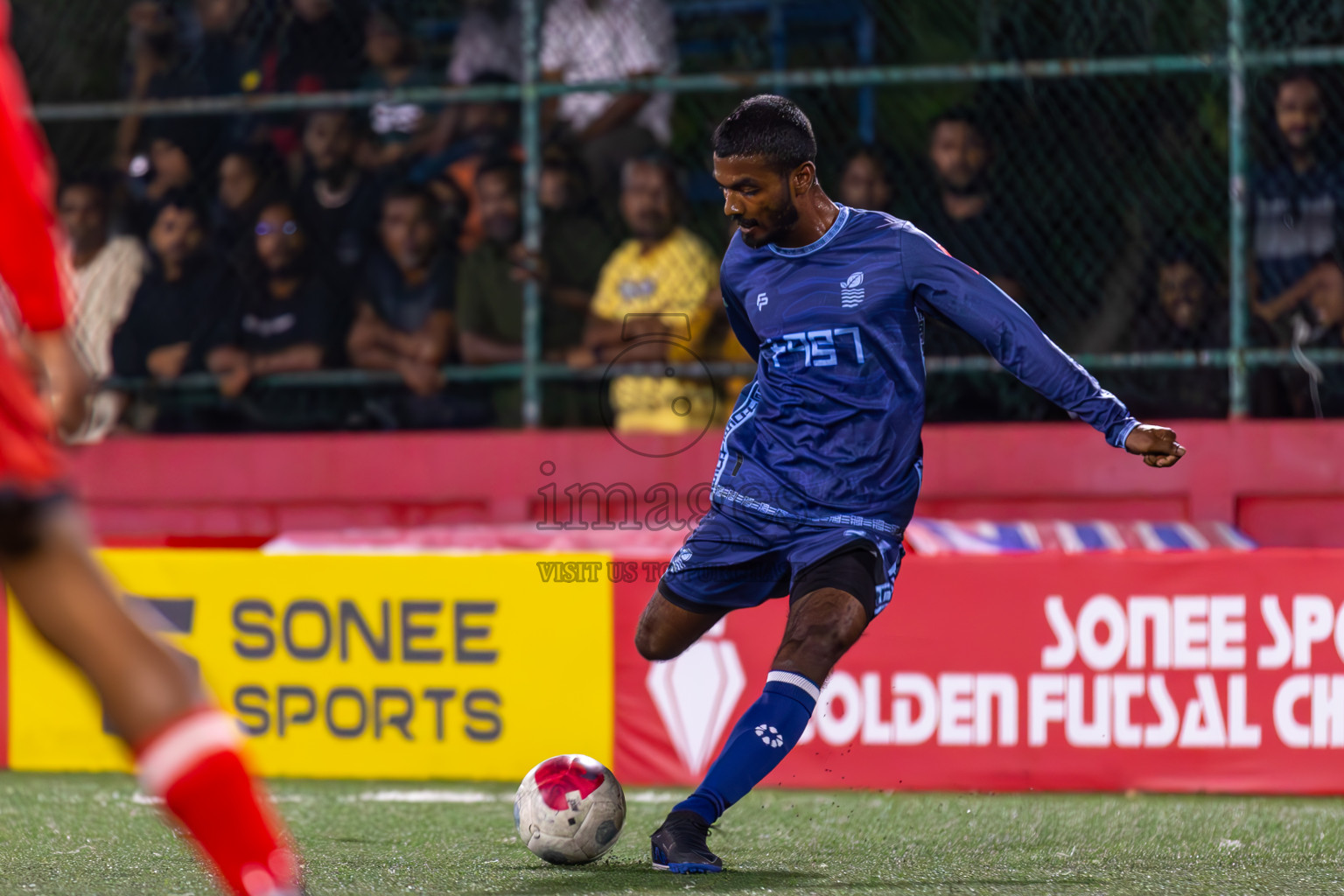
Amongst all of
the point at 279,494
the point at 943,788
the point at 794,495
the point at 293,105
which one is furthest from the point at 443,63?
the point at 794,495

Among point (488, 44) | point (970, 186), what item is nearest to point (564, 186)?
point (488, 44)

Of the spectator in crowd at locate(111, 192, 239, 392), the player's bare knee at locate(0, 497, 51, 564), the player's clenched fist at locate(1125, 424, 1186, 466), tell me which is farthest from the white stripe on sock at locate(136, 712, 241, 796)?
the spectator in crowd at locate(111, 192, 239, 392)

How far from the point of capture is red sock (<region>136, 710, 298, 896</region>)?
7.70ft

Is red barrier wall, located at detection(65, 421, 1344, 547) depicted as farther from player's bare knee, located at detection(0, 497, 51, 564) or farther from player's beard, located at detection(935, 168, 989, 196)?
player's bare knee, located at detection(0, 497, 51, 564)

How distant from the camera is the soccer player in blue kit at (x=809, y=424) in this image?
13.7 ft

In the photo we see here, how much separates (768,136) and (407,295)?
3.71 m

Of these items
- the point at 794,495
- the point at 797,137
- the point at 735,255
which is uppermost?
the point at 797,137

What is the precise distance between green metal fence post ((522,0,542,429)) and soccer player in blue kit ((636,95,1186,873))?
2.91m

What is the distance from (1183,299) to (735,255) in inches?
116

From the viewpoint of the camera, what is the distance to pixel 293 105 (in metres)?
7.50

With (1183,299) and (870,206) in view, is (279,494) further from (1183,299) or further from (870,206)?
(1183,299)

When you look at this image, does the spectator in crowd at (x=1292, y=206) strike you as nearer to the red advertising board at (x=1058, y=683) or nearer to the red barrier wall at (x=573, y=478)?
the red barrier wall at (x=573, y=478)

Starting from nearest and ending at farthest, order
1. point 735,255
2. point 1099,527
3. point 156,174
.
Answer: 1. point 735,255
2. point 1099,527
3. point 156,174

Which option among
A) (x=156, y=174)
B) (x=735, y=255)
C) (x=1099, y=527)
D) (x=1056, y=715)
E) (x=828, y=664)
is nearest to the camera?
(x=828, y=664)
